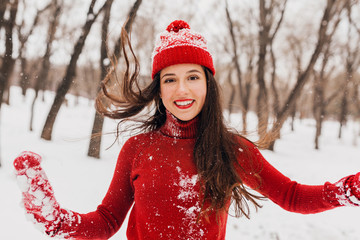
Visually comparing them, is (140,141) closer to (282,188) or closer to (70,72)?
(282,188)

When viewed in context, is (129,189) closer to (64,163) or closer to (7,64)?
(64,163)

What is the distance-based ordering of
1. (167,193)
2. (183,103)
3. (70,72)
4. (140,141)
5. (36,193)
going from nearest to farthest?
(36,193)
(167,193)
(183,103)
(140,141)
(70,72)

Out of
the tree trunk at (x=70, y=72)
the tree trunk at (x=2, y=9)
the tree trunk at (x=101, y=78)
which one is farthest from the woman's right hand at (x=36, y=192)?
the tree trunk at (x=70, y=72)

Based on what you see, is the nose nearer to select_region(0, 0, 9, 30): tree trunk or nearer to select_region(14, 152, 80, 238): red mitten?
select_region(14, 152, 80, 238): red mitten

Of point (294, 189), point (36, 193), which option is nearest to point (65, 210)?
point (36, 193)

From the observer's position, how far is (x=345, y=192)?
3.98ft

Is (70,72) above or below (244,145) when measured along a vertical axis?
above

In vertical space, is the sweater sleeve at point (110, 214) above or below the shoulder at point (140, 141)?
below

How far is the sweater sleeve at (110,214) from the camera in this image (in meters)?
1.21

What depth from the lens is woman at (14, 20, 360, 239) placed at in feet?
4.27

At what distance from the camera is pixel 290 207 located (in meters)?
1.38

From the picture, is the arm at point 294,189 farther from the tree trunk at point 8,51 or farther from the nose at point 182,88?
the tree trunk at point 8,51

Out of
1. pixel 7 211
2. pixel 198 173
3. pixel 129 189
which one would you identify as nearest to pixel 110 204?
pixel 129 189

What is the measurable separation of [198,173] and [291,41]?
57.1 feet
